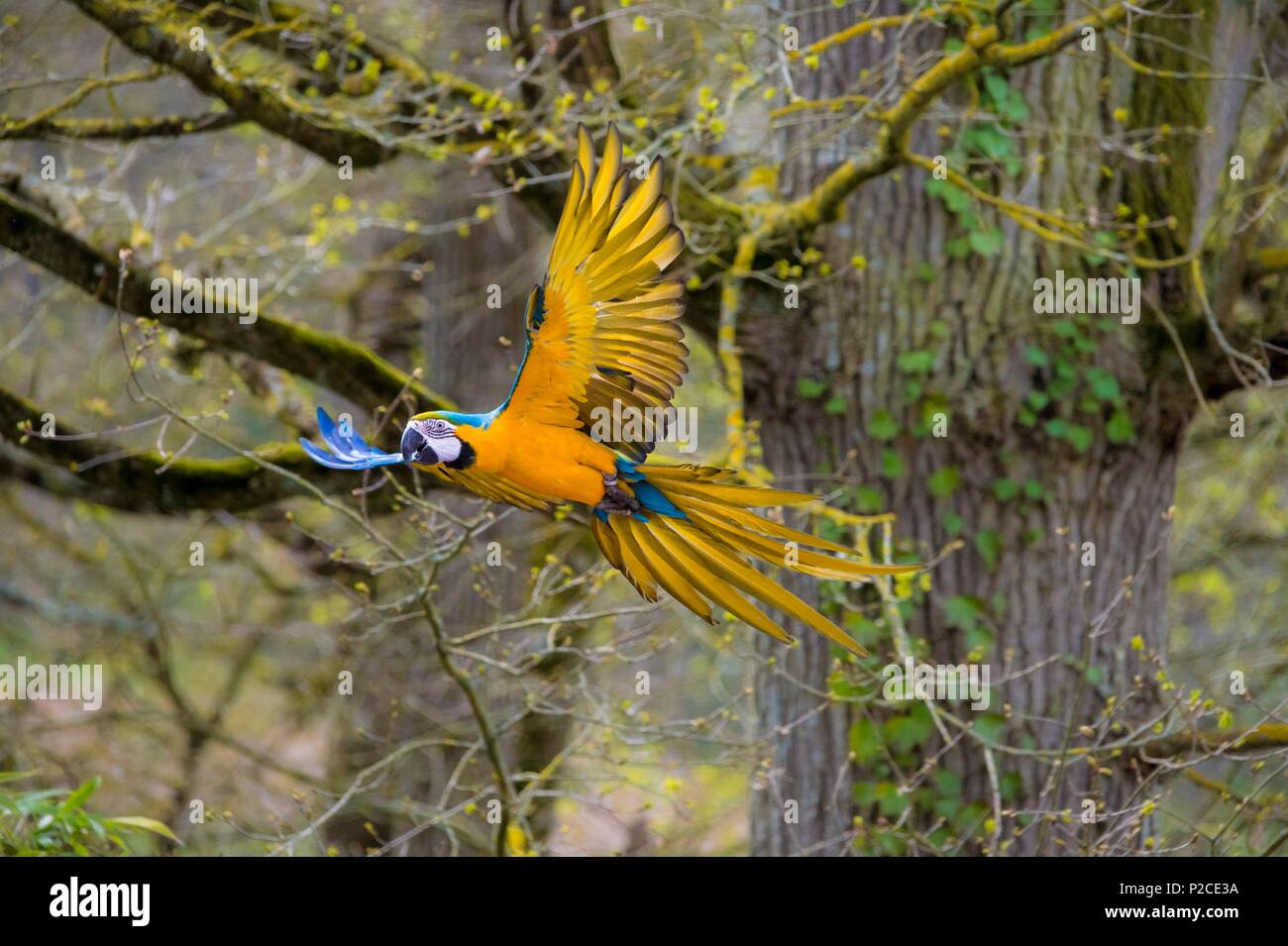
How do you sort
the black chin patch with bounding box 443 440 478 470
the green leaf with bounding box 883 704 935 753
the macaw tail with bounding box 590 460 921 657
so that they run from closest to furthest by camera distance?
the black chin patch with bounding box 443 440 478 470 → the macaw tail with bounding box 590 460 921 657 → the green leaf with bounding box 883 704 935 753

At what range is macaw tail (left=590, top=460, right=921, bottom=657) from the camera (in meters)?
2.42

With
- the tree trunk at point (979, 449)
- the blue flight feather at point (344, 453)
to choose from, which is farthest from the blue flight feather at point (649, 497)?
the tree trunk at point (979, 449)

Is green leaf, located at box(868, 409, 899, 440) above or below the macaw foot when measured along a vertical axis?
above

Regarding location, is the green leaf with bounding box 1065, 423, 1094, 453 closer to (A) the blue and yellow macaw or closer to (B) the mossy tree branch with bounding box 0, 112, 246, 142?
(A) the blue and yellow macaw

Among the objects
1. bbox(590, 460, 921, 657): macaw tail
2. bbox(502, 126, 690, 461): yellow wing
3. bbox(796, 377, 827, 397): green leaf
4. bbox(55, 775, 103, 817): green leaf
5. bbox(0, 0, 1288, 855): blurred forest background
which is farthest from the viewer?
bbox(796, 377, 827, 397): green leaf

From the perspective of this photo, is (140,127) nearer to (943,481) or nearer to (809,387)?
(809,387)

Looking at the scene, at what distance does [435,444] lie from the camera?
225 cm

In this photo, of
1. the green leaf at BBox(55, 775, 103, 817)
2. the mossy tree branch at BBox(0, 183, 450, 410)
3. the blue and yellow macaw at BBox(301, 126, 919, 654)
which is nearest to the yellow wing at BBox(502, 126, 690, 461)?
the blue and yellow macaw at BBox(301, 126, 919, 654)

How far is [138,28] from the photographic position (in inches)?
169

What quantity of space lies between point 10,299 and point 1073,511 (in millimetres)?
5182

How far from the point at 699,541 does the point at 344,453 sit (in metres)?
0.68

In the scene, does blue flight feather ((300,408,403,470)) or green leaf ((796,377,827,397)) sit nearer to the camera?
blue flight feather ((300,408,403,470))

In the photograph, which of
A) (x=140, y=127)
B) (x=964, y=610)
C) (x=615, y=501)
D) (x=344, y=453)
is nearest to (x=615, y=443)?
(x=615, y=501)
